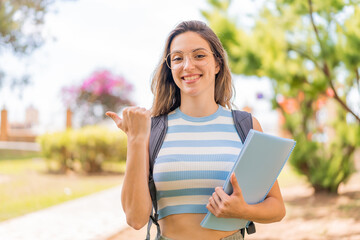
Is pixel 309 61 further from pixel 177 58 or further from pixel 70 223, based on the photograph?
pixel 177 58

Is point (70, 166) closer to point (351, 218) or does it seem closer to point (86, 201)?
point (86, 201)

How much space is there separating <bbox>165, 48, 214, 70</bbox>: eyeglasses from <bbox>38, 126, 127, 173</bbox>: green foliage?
934 centimetres

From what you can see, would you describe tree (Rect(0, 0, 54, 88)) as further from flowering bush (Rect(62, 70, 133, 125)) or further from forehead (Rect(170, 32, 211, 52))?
forehead (Rect(170, 32, 211, 52))

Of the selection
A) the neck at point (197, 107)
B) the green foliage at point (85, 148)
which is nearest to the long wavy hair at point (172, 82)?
the neck at point (197, 107)

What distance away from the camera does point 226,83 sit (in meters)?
1.84

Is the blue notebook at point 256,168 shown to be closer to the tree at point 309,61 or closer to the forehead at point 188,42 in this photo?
the forehead at point 188,42

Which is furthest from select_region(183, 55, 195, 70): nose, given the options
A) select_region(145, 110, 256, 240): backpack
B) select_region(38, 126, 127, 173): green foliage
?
select_region(38, 126, 127, 173): green foliage

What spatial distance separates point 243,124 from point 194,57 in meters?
0.32

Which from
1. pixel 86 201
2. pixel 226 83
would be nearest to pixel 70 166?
pixel 86 201

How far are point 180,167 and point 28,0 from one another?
13.3 metres

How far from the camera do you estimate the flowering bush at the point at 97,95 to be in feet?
69.6

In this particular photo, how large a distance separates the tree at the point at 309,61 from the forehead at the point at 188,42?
3.73 m

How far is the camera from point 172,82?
5.98 ft

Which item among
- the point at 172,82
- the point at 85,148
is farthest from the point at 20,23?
the point at 172,82
